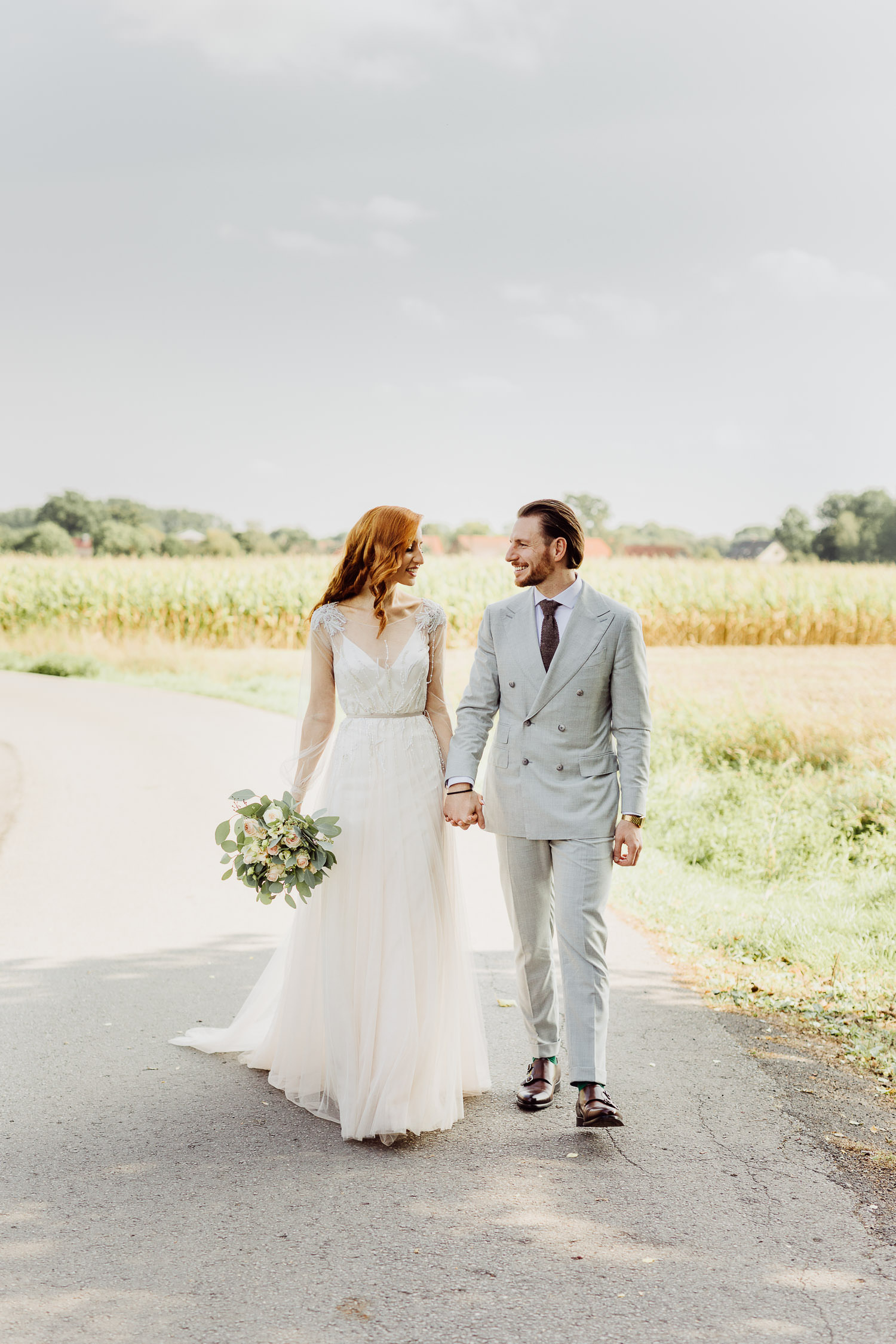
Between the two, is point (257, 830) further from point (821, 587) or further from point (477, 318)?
point (477, 318)

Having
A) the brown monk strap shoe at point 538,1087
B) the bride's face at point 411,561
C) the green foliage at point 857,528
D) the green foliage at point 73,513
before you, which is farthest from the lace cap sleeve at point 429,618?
the green foliage at point 73,513

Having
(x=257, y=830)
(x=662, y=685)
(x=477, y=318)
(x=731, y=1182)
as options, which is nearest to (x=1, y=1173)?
(x=257, y=830)

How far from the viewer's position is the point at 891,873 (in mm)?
7871

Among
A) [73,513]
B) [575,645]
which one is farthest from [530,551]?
[73,513]

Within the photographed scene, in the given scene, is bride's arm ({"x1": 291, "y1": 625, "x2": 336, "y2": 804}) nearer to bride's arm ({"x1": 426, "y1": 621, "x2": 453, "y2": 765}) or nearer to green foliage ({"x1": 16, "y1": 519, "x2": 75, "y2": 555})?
bride's arm ({"x1": 426, "y1": 621, "x2": 453, "y2": 765})

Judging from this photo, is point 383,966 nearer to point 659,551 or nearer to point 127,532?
point 659,551

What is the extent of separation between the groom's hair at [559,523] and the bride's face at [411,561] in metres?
0.40

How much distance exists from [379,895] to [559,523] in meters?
1.51

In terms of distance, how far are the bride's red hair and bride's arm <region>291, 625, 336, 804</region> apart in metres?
0.27

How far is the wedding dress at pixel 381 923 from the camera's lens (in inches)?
154

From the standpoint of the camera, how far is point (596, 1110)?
3754 mm

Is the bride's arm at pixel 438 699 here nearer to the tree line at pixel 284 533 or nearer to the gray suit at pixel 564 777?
the gray suit at pixel 564 777

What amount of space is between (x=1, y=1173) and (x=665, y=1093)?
2361 millimetres

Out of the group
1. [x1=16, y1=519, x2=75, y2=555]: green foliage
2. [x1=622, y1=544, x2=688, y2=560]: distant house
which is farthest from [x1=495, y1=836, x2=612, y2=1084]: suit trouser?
[x1=16, y1=519, x2=75, y2=555]: green foliage
